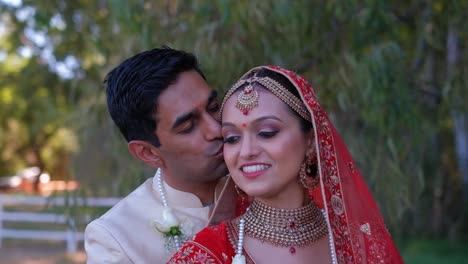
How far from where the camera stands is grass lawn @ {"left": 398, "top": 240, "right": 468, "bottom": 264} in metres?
9.30

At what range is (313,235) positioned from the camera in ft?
7.56

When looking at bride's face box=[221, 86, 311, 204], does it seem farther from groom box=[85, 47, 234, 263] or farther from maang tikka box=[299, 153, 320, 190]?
groom box=[85, 47, 234, 263]

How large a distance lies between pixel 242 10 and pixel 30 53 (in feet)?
18.6

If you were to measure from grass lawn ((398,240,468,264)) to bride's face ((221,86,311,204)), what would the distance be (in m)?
7.34

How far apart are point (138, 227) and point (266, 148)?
26.8 inches

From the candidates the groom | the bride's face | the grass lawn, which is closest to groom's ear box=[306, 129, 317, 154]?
the bride's face

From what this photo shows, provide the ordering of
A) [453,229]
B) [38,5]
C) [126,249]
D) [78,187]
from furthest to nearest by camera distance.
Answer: [453,229]
[38,5]
[78,187]
[126,249]

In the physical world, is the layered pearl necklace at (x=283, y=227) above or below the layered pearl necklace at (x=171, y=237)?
above

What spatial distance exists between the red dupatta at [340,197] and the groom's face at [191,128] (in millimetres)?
373

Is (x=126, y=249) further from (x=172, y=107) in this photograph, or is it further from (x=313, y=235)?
(x=313, y=235)

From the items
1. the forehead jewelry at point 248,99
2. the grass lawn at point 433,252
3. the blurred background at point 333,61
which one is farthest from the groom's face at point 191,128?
the grass lawn at point 433,252

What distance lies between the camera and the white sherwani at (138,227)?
260 cm

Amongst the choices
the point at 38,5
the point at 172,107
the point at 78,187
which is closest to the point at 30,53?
the point at 38,5

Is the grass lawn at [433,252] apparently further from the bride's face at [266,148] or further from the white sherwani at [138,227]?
the bride's face at [266,148]
